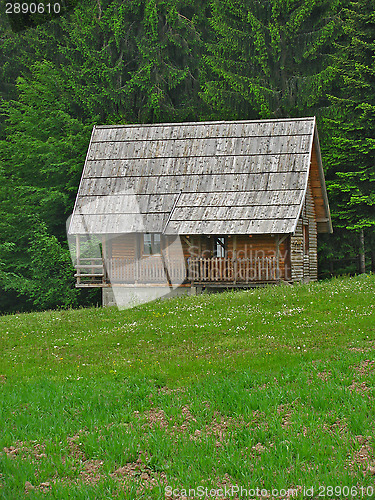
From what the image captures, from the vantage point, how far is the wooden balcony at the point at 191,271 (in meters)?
27.3

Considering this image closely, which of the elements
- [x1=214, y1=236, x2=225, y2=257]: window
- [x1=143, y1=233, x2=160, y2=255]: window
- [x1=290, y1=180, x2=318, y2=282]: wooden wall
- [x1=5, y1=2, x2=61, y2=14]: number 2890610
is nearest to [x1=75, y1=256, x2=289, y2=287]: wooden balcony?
[x1=143, y1=233, x2=160, y2=255]: window

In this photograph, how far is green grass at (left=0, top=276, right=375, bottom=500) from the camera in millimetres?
7625

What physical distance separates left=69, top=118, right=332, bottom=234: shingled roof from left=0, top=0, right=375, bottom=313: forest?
3.71 meters

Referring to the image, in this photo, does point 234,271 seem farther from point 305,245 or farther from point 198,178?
point 305,245

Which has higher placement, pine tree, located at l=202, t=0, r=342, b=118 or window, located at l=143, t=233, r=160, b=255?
pine tree, located at l=202, t=0, r=342, b=118

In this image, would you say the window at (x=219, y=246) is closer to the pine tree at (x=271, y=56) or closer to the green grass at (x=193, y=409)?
the green grass at (x=193, y=409)

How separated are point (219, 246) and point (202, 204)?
2.55 meters

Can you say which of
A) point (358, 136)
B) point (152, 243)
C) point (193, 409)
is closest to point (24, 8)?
point (193, 409)

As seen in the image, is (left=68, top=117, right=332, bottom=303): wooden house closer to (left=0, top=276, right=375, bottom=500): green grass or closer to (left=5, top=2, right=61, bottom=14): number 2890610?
(left=0, top=276, right=375, bottom=500): green grass

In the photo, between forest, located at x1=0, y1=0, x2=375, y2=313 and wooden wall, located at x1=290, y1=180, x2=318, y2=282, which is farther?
forest, located at x1=0, y1=0, x2=375, y2=313

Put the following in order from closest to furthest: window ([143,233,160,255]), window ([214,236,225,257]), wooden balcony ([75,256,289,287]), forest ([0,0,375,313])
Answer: wooden balcony ([75,256,289,287]), window ([214,236,225,257]), window ([143,233,160,255]), forest ([0,0,375,313])

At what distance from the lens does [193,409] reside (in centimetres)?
1005

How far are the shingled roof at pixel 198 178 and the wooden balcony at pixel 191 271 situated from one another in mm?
1643

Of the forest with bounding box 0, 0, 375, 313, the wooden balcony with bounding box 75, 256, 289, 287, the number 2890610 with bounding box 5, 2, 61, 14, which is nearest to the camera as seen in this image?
the number 2890610 with bounding box 5, 2, 61, 14
